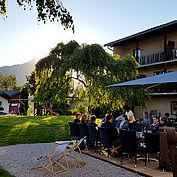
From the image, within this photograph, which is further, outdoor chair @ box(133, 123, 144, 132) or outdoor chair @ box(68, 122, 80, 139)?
outdoor chair @ box(68, 122, 80, 139)

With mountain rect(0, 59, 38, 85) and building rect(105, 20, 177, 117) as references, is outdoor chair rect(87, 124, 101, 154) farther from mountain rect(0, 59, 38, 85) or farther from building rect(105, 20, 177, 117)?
mountain rect(0, 59, 38, 85)

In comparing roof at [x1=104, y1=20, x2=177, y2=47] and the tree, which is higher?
roof at [x1=104, y1=20, x2=177, y2=47]

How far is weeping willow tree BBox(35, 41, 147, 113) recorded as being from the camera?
48.2ft

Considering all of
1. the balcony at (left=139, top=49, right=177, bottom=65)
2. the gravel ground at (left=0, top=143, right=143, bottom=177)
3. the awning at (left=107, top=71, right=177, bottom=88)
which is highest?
the balcony at (left=139, top=49, right=177, bottom=65)

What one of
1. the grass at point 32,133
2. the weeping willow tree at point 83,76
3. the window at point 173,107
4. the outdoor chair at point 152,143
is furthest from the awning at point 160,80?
the window at point 173,107

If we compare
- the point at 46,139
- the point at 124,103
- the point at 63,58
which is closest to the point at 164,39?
the point at 124,103

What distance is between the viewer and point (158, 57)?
72.2 feet

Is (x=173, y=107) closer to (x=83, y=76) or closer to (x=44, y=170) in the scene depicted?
(x=83, y=76)

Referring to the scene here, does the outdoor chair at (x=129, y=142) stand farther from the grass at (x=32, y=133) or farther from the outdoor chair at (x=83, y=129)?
the grass at (x=32, y=133)

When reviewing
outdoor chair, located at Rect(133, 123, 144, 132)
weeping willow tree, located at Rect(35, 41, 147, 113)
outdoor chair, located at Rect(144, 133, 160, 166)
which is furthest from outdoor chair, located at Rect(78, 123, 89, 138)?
weeping willow tree, located at Rect(35, 41, 147, 113)

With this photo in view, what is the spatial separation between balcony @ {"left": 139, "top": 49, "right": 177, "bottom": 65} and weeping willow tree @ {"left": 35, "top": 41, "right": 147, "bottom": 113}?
19.9 feet

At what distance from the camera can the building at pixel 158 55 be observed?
21.0 metres

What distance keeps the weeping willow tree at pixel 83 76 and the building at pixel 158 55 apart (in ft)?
19.5

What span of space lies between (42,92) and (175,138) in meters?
11.6
